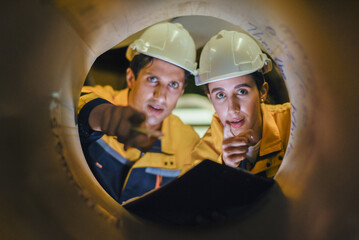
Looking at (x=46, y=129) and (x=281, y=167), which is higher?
(x=46, y=129)

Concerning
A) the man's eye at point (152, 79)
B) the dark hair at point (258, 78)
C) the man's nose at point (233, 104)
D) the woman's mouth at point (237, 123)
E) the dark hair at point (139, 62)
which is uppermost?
the dark hair at point (139, 62)

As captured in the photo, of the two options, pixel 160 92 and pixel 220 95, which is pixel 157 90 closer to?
pixel 160 92

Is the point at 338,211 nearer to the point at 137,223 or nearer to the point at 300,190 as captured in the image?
the point at 300,190

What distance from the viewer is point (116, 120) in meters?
0.63

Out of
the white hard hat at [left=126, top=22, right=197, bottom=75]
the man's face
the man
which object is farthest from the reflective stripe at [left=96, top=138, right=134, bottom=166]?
the white hard hat at [left=126, top=22, right=197, bottom=75]

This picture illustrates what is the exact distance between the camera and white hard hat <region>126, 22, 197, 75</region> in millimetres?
689

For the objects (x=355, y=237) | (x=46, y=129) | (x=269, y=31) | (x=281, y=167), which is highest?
(x=269, y=31)

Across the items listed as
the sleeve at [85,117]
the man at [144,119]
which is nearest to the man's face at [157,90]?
the man at [144,119]

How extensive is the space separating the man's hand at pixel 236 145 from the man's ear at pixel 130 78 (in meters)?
0.27

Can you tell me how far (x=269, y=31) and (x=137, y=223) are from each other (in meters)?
0.39

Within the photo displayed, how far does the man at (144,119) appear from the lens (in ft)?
2.08

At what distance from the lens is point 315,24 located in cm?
49

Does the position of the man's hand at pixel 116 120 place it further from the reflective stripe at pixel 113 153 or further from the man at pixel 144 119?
the reflective stripe at pixel 113 153

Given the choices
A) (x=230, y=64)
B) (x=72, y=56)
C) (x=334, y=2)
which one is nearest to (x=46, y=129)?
(x=72, y=56)
